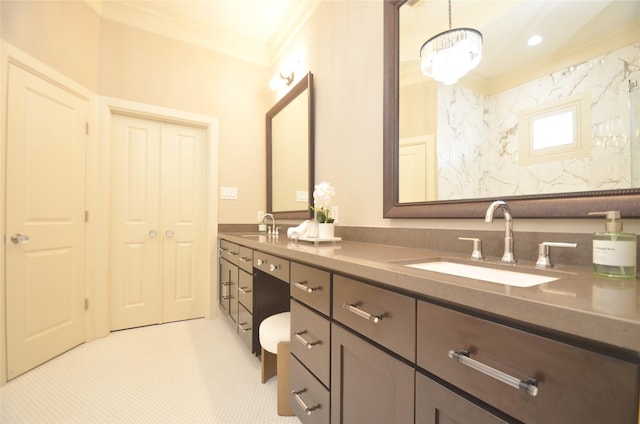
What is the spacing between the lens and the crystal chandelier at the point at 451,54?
3.77ft

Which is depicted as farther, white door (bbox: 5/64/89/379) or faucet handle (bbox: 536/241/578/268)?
white door (bbox: 5/64/89/379)

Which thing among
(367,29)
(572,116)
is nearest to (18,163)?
(367,29)

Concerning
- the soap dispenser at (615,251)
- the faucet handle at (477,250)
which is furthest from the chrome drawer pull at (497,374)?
the faucet handle at (477,250)

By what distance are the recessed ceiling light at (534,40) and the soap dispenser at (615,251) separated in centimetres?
65

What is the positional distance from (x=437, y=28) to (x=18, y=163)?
258cm

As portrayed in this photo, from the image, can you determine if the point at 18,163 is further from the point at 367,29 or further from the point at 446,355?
the point at 446,355

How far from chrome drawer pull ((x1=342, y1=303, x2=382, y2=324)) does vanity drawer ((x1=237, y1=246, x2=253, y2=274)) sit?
3.31 feet

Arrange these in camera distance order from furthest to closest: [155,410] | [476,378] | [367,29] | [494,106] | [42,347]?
[42,347], [367,29], [155,410], [494,106], [476,378]

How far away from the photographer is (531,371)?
0.47 meters

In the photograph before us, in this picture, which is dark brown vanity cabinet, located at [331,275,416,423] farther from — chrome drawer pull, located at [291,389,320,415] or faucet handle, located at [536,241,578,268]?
faucet handle, located at [536,241,578,268]

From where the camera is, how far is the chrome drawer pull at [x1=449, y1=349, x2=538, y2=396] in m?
0.45

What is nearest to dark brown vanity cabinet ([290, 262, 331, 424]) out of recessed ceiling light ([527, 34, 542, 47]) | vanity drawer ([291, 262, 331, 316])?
vanity drawer ([291, 262, 331, 316])

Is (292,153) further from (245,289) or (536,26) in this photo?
(536,26)

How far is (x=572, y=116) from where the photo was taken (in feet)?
2.82
